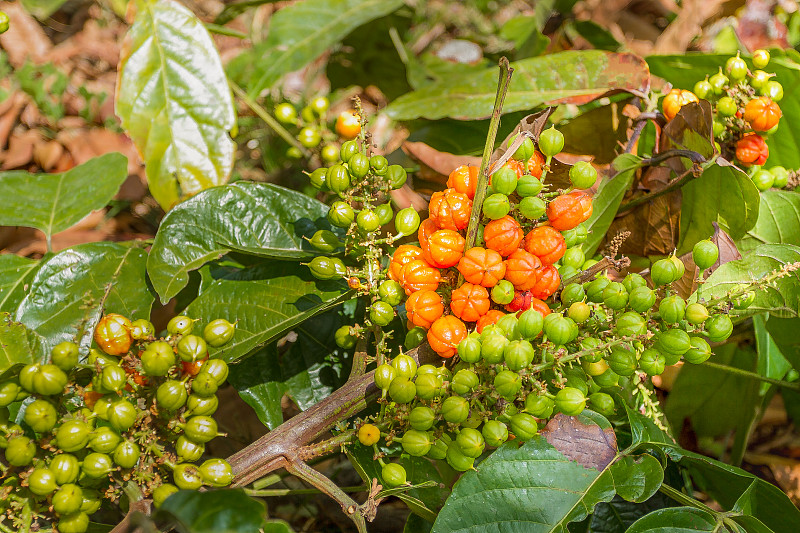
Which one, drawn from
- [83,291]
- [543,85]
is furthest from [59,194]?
[543,85]

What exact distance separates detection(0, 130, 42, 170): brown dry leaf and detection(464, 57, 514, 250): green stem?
9.08 ft

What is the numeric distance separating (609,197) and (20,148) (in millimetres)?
2936

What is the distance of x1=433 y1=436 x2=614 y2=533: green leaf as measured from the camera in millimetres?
1283

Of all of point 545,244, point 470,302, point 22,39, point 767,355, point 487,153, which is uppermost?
point 487,153

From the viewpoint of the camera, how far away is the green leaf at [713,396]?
2.09 metres

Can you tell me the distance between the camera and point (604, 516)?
158 centimetres

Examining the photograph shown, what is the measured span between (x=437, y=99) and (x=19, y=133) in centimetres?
244

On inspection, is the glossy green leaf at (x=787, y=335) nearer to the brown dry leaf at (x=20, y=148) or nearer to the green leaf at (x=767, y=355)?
the green leaf at (x=767, y=355)

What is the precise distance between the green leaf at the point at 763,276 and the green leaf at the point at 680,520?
0.47m

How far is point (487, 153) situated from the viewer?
1159 millimetres

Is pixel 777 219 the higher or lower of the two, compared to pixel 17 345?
higher

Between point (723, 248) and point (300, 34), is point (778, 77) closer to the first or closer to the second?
point (723, 248)

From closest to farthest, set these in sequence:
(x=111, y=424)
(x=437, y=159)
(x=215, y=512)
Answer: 1. (x=215, y=512)
2. (x=111, y=424)
3. (x=437, y=159)

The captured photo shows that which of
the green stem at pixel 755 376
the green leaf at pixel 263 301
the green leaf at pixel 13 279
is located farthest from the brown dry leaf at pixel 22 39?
the green stem at pixel 755 376
